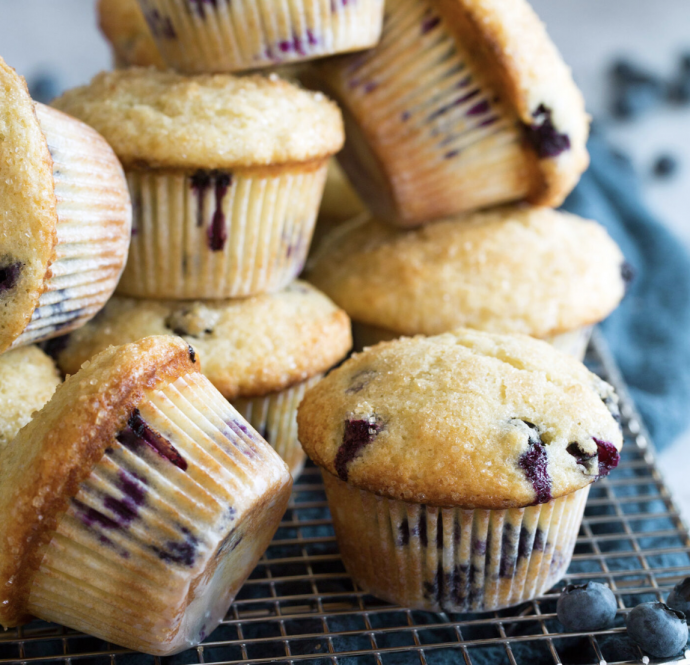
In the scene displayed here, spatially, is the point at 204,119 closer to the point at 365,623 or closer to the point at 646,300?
the point at 365,623

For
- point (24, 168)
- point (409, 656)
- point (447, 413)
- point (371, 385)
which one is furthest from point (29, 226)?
point (409, 656)

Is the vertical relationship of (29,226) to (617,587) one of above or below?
above

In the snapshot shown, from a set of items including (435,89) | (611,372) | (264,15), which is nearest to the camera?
(264,15)

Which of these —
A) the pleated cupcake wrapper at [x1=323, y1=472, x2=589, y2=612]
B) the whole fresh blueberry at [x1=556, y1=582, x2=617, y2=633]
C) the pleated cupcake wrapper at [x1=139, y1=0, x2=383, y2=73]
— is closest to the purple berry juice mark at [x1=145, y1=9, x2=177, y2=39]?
the pleated cupcake wrapper at [x1=139, y1=0, x2=383, y2=73]

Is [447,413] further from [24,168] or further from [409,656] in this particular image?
[24,168]

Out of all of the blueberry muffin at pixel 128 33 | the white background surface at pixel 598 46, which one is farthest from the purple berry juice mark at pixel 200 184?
the white background surface at pixel 598 46

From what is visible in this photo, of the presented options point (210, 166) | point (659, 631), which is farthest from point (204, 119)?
point (659, 631)
